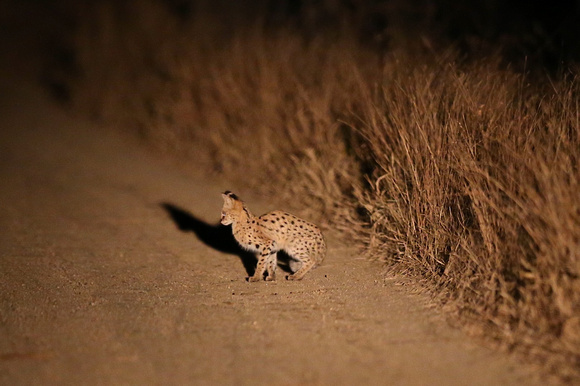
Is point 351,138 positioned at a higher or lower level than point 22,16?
lower

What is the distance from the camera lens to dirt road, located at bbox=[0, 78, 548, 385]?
3.97 m

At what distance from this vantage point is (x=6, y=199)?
8688 millimetres

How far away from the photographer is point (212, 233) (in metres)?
7.37

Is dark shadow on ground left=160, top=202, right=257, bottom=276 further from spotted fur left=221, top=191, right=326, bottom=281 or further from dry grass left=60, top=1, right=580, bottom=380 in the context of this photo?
dry grass left=60, top=1, right=580, bottom=380

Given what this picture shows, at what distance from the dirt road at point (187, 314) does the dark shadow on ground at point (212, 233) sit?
0.09ft

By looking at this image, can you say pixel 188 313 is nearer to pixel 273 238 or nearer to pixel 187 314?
pixel 187 314

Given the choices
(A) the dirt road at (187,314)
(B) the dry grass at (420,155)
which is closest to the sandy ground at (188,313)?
(A) the dirt road at (187,314)

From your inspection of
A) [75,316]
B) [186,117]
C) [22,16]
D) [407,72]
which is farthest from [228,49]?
[22,16]

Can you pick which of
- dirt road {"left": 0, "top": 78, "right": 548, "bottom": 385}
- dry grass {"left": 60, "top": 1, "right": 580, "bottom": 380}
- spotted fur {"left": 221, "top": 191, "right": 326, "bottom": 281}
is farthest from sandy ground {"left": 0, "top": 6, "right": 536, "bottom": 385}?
dry grass {"left": 60, "top": 1, "right": 580, "bottom": 380}

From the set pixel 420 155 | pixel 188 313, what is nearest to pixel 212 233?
pixel 188 313

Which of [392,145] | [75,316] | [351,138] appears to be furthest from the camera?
[351,138]

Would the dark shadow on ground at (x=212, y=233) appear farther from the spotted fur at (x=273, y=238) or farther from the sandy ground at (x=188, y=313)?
the spotted fur at (x=273, y=238)

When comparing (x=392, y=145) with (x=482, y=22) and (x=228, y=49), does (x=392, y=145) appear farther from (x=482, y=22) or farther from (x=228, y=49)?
(x=228, y=49)

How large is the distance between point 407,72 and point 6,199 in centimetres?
573
